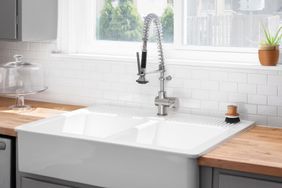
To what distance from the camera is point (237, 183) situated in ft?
7.67

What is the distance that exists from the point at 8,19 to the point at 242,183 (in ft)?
5.87

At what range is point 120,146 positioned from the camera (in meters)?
2.49

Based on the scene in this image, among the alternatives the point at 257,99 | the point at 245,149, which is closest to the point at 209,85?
the point at 257,99

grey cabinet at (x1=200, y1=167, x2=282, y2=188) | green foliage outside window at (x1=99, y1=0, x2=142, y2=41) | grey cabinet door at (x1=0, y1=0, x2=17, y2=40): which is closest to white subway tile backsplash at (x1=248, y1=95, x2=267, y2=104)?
grey cabinet at (x1=200, y1=167, x2=282, y2=188)

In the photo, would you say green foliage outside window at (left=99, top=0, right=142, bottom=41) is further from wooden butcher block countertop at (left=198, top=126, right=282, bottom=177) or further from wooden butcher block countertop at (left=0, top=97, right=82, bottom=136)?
wooden butcher block countertop at (left=198, top=126, right=282, bottom=177)

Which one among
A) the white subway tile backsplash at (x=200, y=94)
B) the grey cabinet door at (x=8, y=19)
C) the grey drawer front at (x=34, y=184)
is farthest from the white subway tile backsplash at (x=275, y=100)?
the grey cabinet door at (x=8, y=19)

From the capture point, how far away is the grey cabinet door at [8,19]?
3.35 m

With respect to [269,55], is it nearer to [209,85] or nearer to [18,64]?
[209,85]

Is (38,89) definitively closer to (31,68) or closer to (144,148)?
(31,68)

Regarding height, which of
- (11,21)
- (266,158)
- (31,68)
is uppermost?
(11,21)

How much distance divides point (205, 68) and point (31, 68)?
42.4 inches

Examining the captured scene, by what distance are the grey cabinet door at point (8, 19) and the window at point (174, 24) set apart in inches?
12.9

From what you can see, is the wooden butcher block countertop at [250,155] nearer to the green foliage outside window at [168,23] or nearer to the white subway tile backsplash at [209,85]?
the white subway tile backsplash at [209,85]

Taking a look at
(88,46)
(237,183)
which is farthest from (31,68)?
(237,183)
